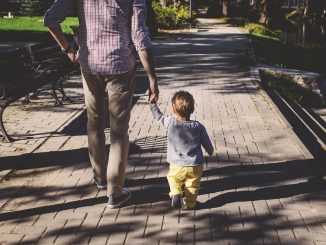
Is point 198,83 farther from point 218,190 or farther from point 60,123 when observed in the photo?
point 218,190

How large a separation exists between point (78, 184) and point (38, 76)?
146 inches

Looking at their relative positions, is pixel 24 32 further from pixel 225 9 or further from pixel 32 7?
pixel 225 9

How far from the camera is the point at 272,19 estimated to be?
42.6m

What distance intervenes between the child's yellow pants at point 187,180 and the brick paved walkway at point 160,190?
5.4 inches

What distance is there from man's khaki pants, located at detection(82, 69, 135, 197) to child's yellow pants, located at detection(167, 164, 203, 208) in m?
0.48

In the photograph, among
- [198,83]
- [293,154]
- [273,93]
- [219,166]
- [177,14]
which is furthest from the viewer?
[177,14]

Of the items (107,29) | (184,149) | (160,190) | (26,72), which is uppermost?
(107,29)

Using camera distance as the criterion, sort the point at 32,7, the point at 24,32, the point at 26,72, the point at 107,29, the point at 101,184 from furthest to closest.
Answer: the point at 32,7 < the point at 24,32 < the point at 26,72 < the point at 101,184 < the point at 107,29

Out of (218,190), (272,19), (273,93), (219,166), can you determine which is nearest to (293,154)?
(219,166)

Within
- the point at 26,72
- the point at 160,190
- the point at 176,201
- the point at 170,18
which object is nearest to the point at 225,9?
the point at 170,18

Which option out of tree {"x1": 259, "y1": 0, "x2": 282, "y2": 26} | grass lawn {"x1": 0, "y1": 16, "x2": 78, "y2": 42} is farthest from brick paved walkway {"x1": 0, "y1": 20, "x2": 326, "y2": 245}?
tree {"x1": 259, "y1": 0, "x2": 282, "y2": 26}

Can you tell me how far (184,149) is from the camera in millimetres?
3805

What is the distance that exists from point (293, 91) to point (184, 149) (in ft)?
24.9

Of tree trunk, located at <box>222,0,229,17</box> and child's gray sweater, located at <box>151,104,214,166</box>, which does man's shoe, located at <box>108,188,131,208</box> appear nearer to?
child's gray sweater, located at <box>151,104,214,166</box>
